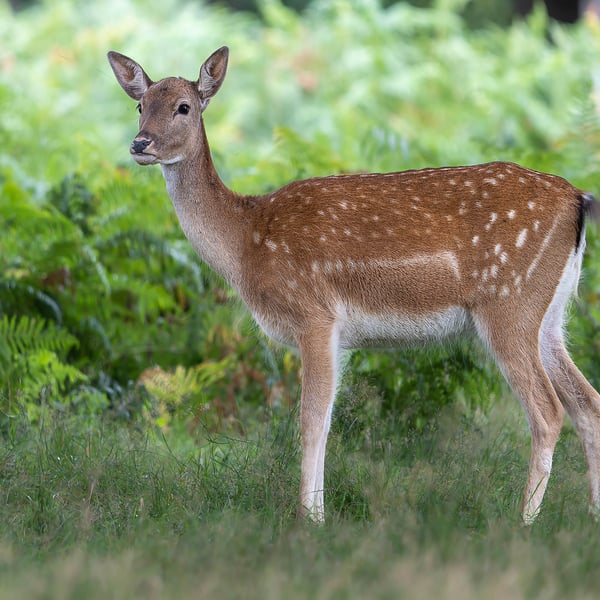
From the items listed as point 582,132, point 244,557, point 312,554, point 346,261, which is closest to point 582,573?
point 312,554

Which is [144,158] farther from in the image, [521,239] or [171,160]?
[521,239]

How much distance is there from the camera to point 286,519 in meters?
4.90

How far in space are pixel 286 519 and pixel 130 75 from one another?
8.46 feet

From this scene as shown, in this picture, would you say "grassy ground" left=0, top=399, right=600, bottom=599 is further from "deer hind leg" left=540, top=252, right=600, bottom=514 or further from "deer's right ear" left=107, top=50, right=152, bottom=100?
"deer's right ear" left=107, top=50, right=152, bottom=100

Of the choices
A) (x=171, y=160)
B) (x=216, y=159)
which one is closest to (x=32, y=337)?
(x=171, y=160)

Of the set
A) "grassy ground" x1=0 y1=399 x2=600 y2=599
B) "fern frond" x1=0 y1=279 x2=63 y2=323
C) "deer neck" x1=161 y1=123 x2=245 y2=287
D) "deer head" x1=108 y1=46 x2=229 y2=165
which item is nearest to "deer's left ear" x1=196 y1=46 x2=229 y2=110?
"deer head" x1=108 y1=46 x2=229 y2=165

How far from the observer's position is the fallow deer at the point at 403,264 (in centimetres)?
537

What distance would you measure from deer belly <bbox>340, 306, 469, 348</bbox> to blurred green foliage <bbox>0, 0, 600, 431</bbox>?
50 centimetres

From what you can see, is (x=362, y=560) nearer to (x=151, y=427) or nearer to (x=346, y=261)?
(x=346, y=261)

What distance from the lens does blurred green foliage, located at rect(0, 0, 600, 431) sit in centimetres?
678

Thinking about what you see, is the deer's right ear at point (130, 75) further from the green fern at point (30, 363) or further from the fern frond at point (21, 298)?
the fern frond at point (21, 298)

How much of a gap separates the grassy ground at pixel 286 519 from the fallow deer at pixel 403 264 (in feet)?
0.98

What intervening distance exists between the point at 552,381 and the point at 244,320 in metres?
2.28

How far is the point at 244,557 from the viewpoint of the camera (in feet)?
13.3
